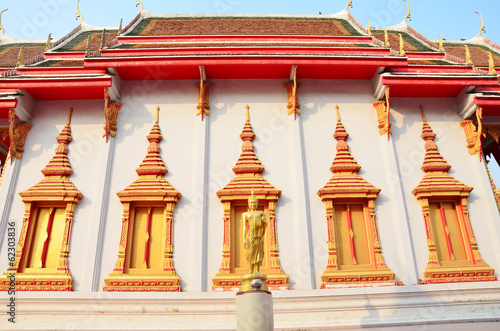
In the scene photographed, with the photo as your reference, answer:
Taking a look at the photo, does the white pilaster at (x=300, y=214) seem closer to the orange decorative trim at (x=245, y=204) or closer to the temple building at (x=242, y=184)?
the temple building at (x=242, y=184)

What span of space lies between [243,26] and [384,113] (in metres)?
5.24

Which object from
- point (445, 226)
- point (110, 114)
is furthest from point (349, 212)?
point (110, 114)

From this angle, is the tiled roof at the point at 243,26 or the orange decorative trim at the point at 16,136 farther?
the tiled roof at the point at 243,26

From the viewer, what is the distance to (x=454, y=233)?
8.80m

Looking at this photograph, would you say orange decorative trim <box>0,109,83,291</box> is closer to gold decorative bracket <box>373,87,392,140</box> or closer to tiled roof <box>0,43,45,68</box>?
tiled roof <box>0,43,45,68</box>

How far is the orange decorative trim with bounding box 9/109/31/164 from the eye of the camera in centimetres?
902

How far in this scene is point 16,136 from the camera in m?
9.23

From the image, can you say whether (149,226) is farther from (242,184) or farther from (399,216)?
(399,216)

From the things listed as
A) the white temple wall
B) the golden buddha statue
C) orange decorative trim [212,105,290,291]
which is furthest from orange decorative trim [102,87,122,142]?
the golden buddha statue

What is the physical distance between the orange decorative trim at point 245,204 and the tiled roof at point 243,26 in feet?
12.5

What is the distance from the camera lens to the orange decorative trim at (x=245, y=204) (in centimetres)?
799

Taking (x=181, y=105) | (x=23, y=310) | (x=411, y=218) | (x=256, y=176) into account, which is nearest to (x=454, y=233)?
(x=411, y=218)

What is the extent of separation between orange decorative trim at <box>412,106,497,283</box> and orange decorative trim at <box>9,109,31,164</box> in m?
8.76

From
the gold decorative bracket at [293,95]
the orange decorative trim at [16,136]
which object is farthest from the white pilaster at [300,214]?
the orange decorative trim at [16,136]
